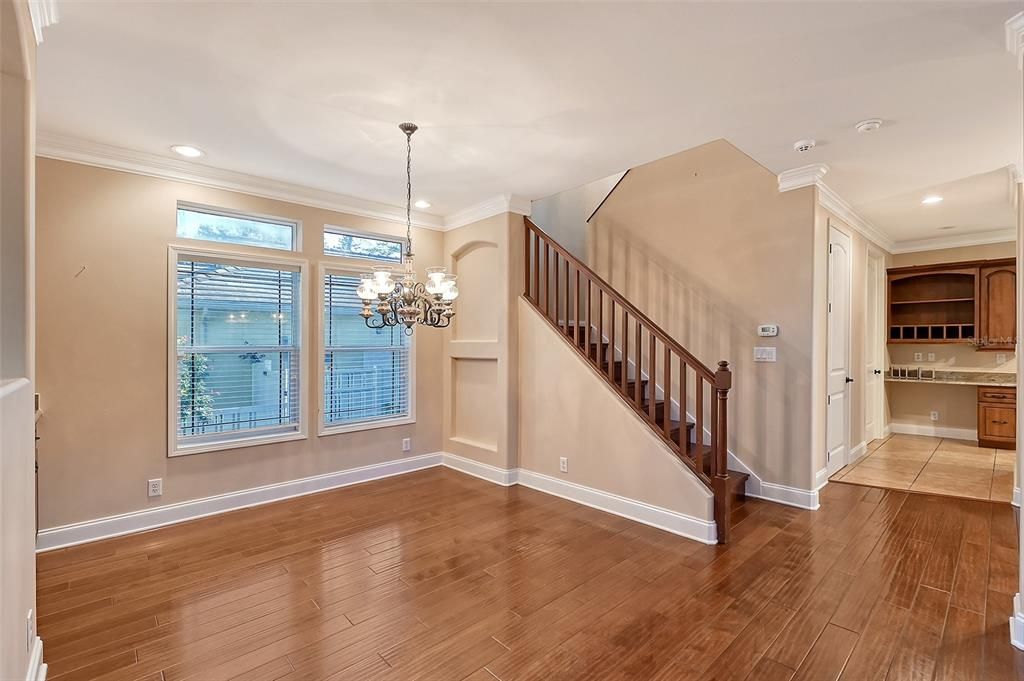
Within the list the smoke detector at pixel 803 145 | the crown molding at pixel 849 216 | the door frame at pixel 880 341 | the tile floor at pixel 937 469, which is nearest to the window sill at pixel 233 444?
the smoke detector at pixel 803 145

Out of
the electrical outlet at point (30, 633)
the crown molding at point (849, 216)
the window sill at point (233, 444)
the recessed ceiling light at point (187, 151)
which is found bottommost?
the electrical outlet at point (30, 633)

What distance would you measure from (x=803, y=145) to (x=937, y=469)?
4130 mm

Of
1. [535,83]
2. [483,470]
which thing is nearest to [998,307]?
[483,470]

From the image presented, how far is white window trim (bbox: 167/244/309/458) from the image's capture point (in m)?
3.68

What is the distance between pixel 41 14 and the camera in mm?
1917

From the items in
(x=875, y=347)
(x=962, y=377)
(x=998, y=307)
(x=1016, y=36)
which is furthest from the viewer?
(x=875, y=347)

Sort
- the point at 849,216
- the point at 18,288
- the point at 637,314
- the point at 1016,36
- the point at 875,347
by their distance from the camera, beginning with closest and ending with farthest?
the point at 18,288 < the point at 1016,36 < the point at 637,314 < the point at 849,216 < the point at 875,347

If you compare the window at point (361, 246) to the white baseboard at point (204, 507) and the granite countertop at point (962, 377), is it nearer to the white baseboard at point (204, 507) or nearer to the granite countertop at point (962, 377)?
the white baseboard at point (204, 507)

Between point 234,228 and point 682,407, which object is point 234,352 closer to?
point 234,228

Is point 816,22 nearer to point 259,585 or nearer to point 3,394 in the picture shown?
point 3,394

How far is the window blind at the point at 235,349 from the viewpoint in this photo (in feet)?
12.5

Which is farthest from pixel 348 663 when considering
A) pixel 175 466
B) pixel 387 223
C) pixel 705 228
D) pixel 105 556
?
pixel 705 228

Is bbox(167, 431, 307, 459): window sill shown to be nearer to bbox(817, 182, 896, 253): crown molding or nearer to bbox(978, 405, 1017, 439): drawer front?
bbox(817, 182, 896, 253): crown molding

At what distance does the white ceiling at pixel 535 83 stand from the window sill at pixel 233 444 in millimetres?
2256
